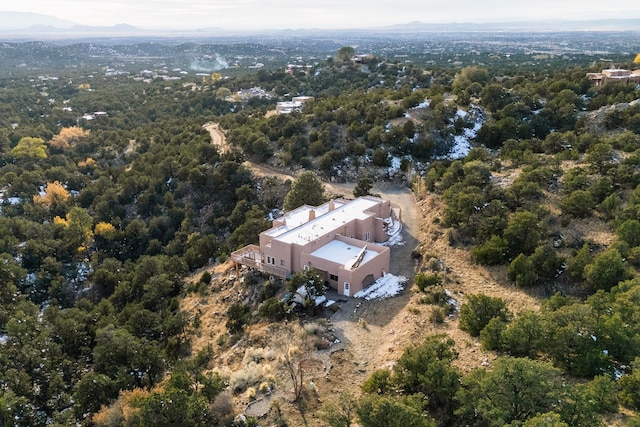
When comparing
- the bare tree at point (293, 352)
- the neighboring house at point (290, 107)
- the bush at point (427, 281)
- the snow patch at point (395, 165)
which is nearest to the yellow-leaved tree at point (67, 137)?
the neighboring house at point (290, 107)

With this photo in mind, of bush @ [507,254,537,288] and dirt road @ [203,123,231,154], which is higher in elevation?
dirt road @ [203,123,231,154]

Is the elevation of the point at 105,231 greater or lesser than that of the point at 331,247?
lesser

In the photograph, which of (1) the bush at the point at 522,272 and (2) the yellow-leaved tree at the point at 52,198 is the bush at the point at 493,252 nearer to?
(1) the bush at the point at 522,272

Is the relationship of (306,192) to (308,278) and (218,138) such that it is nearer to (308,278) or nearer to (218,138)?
(308,278)

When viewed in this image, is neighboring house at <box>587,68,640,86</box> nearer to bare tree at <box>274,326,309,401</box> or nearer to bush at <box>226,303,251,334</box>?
bush at <box>226,303,251,334</box>

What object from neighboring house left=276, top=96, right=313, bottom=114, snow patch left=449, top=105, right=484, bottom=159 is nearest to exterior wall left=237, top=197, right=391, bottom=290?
snow patch left=449, top=105, right=484, bottom=159

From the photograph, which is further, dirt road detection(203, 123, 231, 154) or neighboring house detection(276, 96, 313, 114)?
neighboring house detection(276, 96, 313, 114)

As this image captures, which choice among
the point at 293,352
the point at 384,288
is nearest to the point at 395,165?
the point at 384,288

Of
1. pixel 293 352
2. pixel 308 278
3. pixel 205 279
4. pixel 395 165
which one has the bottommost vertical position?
pixel 205 279
